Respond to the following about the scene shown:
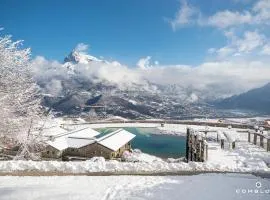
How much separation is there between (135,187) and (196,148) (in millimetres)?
18985

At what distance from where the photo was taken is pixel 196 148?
34.8m

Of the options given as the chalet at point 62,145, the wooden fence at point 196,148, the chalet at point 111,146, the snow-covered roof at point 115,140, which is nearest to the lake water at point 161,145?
the snow-covered roof at point 115,140

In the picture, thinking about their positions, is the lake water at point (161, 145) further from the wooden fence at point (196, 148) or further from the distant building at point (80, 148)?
the wooden fence at point (196, 148)

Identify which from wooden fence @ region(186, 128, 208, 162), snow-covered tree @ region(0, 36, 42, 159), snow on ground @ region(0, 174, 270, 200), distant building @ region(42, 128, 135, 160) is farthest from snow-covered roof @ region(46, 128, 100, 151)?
snow on ground @ region(0, 174, 270, 200)

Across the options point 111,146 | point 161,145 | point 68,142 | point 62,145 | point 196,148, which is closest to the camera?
point 196,148

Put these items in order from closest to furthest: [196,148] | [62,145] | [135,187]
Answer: [135,187] < [196,148] < [62,145]

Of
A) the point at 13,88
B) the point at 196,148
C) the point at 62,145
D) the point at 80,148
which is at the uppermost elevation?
the point at 13,88

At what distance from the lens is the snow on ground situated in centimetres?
1545

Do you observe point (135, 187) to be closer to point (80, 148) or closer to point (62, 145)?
point (80, 148)

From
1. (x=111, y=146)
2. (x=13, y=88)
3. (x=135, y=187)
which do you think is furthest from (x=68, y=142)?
(x=135, y=187)

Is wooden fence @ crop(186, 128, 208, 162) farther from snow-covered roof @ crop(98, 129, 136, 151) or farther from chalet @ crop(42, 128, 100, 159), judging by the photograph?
chalet @ crop(42, 128, 100, 159)

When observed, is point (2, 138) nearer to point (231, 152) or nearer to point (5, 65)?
point (5, 65)

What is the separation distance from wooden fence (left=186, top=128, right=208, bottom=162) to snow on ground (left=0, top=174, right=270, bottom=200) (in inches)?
502

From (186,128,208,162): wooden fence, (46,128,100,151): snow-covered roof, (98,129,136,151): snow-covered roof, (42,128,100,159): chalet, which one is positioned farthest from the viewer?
(98,129,136,151): snow-covered roof
